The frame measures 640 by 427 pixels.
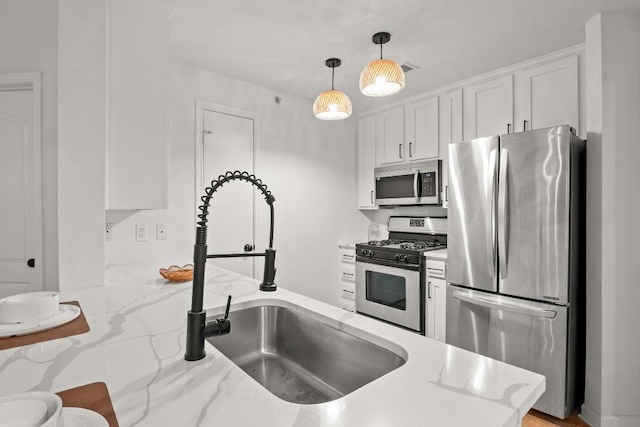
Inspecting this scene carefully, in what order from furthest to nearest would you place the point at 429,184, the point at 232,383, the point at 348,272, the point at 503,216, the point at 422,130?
the point at 348,272 → the point at 422,130 → the point at 429,184 → the point at 503,216 → the point at 232,383

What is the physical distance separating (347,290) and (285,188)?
4.42 ft

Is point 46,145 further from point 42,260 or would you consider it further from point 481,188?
point 481,188

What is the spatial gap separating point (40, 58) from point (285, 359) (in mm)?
2185

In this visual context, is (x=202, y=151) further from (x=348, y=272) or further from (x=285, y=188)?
(x=348, y=272)

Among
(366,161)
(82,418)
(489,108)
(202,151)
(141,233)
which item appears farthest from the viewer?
(366,161)

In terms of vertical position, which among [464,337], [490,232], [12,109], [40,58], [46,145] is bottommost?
[464,337]

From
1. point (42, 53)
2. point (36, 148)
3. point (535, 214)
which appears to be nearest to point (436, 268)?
point (535, 214)

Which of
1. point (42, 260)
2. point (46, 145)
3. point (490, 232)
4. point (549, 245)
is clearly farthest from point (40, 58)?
point (549, 245)

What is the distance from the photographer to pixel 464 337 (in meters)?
2.40

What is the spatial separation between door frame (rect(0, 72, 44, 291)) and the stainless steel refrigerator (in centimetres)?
272

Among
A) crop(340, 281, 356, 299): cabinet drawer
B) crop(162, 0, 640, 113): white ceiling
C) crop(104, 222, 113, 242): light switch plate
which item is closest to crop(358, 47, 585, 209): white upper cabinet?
crop(162, 0, 640, 113): white ceiling

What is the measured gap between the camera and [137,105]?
1.84m

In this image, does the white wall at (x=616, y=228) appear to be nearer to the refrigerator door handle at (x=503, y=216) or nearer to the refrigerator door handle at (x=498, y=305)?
the refrigerator door handle at (x=498, y=305)

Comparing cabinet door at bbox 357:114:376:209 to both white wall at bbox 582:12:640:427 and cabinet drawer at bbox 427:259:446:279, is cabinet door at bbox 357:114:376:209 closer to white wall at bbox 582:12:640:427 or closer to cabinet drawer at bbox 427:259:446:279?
cabinet drawer at bbox 427:259:446:279
